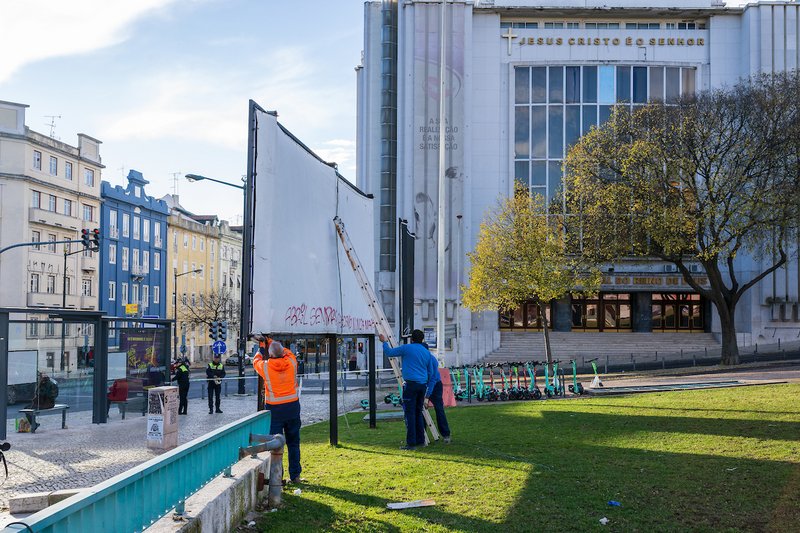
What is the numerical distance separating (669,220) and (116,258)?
147ft

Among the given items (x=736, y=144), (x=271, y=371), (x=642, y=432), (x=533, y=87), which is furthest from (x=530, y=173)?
(x=271, y=371)

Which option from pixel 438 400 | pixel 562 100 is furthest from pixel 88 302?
pixel 438 400

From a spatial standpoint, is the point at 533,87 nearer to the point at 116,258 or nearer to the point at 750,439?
the point at 116,258

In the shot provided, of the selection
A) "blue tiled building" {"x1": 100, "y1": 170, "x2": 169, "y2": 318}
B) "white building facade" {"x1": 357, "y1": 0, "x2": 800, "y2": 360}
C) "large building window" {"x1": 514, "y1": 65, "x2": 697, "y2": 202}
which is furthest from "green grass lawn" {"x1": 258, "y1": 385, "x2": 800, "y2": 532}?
"blue tiled building" {"x1": 100, "y1": 170, "x2": 169, "y2": 318}

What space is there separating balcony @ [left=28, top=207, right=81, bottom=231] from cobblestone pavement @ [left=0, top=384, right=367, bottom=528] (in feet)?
108

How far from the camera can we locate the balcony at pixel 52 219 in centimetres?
5444

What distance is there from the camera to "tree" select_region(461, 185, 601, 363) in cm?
3659

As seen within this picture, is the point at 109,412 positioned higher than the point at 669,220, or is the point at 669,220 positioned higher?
the point at 669,220

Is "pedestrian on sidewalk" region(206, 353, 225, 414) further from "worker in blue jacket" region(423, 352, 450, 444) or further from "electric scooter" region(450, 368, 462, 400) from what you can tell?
"worker in blue jacket" region(423, 352, 450, 444)

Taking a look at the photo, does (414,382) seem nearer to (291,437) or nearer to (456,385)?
(291,437)

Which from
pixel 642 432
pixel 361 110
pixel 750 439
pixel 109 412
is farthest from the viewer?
pixel 361 110

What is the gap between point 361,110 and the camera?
198 ft

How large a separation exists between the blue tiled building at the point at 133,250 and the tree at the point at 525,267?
32.4 m

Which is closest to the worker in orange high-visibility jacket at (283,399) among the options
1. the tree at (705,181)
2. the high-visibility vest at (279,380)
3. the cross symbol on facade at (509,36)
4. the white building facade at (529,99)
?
the high-visibility vest at (279,380)
